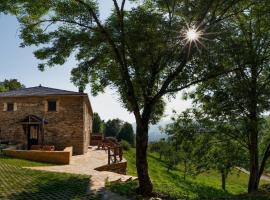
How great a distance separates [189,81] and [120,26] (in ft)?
13.2

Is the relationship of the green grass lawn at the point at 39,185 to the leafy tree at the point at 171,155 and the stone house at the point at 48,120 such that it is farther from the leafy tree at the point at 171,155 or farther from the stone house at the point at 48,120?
the stone house at the point at 48,120

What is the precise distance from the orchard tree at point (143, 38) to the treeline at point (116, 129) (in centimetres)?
5062

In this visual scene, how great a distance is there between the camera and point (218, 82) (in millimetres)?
21125

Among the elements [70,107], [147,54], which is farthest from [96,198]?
[70,107]

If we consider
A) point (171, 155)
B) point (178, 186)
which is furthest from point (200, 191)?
point (171, 155)

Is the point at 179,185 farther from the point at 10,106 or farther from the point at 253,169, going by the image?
the point at 10,106

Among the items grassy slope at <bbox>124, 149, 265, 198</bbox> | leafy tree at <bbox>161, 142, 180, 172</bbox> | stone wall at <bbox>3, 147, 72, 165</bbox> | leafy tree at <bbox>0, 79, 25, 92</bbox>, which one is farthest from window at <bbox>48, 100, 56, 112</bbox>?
leafy tree at <bbox>0, 79, 25, 92</bbox>

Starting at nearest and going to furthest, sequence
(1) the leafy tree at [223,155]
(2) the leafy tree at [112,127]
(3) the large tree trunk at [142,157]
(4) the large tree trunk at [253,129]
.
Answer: (3) the large tree trunk at [142,157], (4) the large tree trunk at [253,129], (1) the leafy tree at [223,155], (2) the leafy tree at [112,127]

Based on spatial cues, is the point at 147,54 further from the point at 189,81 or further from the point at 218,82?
the point at 218,82

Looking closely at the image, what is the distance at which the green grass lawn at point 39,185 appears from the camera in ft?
46.3

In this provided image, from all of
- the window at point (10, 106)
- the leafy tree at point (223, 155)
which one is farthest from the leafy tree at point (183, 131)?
the window at point (10, 106)

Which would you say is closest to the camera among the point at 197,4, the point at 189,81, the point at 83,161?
the point at 197,4

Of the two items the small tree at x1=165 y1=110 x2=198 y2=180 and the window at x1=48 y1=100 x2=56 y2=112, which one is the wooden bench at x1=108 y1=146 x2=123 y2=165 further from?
the window at x1=48 y1=100 x2=56 y2=112

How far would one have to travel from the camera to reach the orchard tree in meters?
16.0
